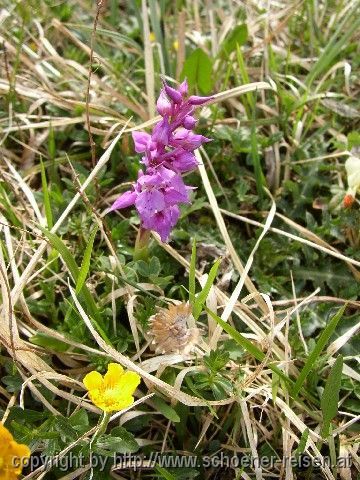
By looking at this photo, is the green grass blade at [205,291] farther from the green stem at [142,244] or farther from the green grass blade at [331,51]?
the green grass blade at [331,51]

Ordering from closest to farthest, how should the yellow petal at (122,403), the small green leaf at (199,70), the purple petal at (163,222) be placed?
1. the yellow petal at (122,403)
2. the purple petal at (163,222)
3. the small green leaf at (199,70)

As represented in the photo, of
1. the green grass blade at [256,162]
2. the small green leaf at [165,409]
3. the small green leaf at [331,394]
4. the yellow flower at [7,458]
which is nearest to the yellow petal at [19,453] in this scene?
the yellow flower at [7,458]

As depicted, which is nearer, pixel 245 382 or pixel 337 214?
pixel 245 382

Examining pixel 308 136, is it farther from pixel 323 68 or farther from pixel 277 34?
pixel 277 34

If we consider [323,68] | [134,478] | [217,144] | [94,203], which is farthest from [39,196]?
[323,68]

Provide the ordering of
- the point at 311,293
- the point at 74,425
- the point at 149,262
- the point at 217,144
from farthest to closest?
the point at 217,144 → the point at 311,293 → the point at 149,262 → the point at 74,425
